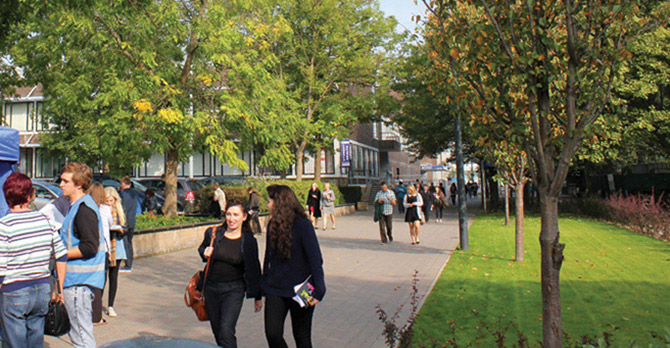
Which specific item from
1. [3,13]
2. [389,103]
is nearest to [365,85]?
[389,103]

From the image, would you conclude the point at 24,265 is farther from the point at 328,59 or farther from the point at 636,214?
the point at 328,59

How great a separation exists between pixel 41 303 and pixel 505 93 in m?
4.15

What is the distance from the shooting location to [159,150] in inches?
617

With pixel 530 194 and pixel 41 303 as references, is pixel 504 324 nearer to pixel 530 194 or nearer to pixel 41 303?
pixel 41 303

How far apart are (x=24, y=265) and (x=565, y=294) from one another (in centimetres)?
735

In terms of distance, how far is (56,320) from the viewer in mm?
4242

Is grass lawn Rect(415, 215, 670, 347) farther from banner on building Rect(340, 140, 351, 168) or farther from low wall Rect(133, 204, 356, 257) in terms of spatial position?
banner on building Rect(340, 140, 351, 168)

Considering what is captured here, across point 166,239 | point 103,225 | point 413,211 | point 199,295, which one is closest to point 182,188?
point 166,239

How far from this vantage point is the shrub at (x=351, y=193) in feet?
116

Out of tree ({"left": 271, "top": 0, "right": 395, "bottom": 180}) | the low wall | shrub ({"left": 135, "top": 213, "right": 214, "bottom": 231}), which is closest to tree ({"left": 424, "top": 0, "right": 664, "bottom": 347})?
the low wall

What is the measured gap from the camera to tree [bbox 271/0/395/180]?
30.1m

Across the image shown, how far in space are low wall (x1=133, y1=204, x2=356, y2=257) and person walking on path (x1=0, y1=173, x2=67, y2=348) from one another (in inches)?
351

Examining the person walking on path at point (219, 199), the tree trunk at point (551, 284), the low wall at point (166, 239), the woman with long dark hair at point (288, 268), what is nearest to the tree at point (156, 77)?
the person walking on path at point (219, 199)

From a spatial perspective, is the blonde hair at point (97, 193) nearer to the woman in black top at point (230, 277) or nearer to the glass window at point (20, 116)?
the woman in black top at point (230, 277)
